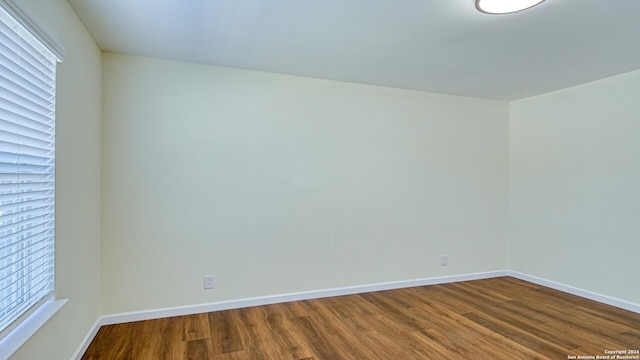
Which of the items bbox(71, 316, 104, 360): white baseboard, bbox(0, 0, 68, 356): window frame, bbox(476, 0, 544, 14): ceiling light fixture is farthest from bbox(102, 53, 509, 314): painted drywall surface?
bbox(476, 0, 544, 14): ceiling light fixture

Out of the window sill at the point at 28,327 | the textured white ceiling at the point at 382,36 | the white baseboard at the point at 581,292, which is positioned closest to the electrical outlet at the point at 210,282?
the window sill at the point at 28,327

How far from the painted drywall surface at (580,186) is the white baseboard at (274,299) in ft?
2.65

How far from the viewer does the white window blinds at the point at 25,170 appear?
4.61 ft

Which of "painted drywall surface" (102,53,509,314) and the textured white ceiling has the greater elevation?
the textured white ceiling

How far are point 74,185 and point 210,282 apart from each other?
1.44m

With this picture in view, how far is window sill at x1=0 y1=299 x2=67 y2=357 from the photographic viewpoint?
1.36 m

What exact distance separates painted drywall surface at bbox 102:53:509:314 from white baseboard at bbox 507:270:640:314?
11.8 inches

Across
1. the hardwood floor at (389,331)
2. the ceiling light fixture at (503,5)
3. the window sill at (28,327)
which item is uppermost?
the ceiling light fixture at (503,5)

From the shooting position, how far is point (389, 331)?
8.89 ft

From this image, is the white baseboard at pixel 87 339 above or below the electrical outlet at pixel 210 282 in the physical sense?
below

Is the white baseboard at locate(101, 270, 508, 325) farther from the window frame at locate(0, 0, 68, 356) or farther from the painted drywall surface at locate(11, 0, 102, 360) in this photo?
the window frame at locate(0, 0, 68, 356)

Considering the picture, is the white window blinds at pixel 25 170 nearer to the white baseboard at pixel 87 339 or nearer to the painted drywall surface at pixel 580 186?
the white baseboard at pixel 87 339

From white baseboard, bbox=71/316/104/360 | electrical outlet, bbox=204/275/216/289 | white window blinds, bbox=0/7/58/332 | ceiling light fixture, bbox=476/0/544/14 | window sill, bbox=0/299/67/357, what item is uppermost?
ceiling light fixture, bbox=476/0/544/14

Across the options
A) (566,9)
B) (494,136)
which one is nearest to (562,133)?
(494,136)
